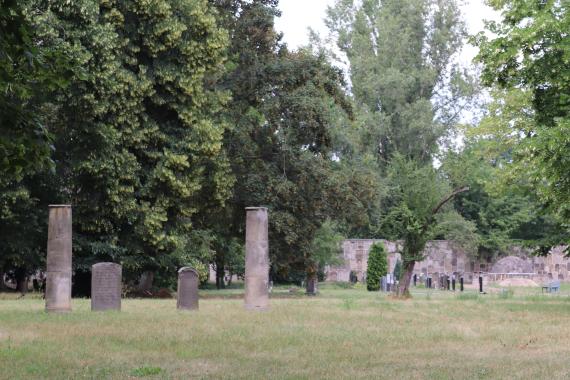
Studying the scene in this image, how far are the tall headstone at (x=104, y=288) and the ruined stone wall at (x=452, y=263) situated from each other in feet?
123

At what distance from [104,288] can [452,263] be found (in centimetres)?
4417

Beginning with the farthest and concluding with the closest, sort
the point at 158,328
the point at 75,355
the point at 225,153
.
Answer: the point at 225,153, the point at 158,328, the point at 75,355

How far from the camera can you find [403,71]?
64.8 m

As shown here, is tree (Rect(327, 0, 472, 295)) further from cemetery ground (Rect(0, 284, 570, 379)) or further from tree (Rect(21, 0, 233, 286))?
cemetery ground (Rect(0, 284, 570, 379))

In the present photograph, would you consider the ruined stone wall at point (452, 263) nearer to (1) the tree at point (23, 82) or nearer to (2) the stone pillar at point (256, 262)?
(2) the stone pillar at point (256, 262)

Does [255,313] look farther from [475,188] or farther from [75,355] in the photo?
[475,188]

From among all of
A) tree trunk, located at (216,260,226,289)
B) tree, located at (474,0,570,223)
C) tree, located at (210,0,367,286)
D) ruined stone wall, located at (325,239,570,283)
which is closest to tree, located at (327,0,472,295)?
ruined stone wall, located at (325,239,570,283)

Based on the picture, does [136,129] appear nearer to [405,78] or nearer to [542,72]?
[542,72]

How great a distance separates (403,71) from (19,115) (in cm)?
5451

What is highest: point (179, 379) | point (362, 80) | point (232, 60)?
point (362, 80)

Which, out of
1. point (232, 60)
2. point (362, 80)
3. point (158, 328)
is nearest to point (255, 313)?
point (158, 328)

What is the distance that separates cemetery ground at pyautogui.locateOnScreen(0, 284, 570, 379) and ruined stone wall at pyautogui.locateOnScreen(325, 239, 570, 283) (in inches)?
1443

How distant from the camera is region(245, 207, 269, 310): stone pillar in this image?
24.7m

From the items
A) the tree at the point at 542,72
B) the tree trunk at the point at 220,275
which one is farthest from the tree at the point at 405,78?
the tree at the point at 542,72
